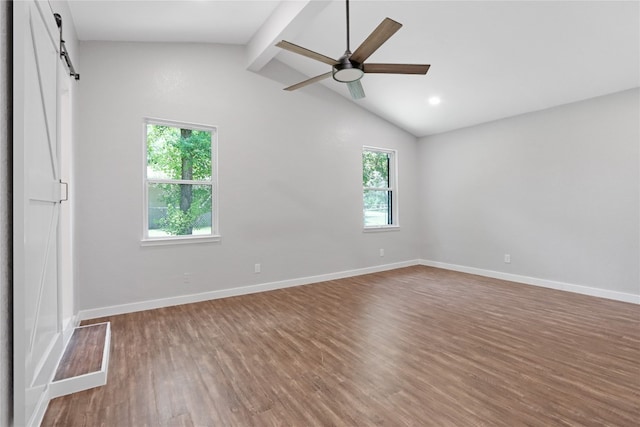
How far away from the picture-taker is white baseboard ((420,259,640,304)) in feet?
13.0

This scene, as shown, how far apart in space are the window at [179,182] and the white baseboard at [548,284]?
4.41 metres

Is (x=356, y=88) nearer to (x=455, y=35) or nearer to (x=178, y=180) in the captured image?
(x=455, y=35)

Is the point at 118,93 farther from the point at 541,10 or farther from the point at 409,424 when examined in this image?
the point at 541,10

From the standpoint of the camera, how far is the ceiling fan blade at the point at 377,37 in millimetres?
1995

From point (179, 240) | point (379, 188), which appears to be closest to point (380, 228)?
point (379, 188)

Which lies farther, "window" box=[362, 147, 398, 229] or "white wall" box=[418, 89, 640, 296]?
"window" box=[362, 147, 398, 229]

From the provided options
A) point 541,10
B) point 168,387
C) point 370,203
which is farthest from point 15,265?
point 370,203

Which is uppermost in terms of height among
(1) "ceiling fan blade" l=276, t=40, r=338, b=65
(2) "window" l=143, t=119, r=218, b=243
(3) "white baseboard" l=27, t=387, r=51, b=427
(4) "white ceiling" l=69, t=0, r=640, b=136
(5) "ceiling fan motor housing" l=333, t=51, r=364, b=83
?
(4) "white ceiling" l=69, t=0, r=640, b=136

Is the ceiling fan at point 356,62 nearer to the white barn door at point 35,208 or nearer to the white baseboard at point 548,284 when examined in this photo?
the white barn door at point 35,208

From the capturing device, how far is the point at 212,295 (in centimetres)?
412

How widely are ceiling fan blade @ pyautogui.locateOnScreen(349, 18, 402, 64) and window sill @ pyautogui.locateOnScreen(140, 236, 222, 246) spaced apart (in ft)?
9.43

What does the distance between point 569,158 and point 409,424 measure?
4528 mm

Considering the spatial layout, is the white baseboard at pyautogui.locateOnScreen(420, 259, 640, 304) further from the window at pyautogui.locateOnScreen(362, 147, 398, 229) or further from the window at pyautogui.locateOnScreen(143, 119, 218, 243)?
the window at pyautogui.locateOnScreen(143, 119, 218, 243)

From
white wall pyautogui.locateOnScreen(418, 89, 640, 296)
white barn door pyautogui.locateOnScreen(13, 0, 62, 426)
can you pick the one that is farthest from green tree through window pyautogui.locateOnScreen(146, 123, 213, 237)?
white wall pyautogui.locateOnScreen(418, 89, 640, 296)
